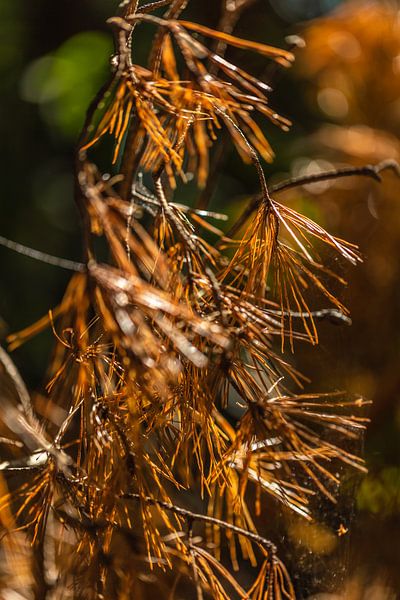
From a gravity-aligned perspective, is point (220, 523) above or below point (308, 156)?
above

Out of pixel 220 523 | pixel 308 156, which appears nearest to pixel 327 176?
pixel 220 523

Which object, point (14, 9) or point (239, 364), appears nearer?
point (239, 364)

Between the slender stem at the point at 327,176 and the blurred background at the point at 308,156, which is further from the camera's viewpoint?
the blurred background at the point at 308,156

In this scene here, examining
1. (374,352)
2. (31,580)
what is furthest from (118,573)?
(374,352)

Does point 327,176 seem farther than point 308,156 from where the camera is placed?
No

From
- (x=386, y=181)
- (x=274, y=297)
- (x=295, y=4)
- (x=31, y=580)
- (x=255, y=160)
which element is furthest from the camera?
(x=295, y=4)

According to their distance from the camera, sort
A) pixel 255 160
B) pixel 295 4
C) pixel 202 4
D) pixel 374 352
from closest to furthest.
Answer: pixel 255 160 → pixel 374 352 → pixel 202 4 → pixel 295 4

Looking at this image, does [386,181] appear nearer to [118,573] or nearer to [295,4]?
[295,4]

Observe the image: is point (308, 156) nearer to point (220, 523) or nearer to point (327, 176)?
point (327, 176)
